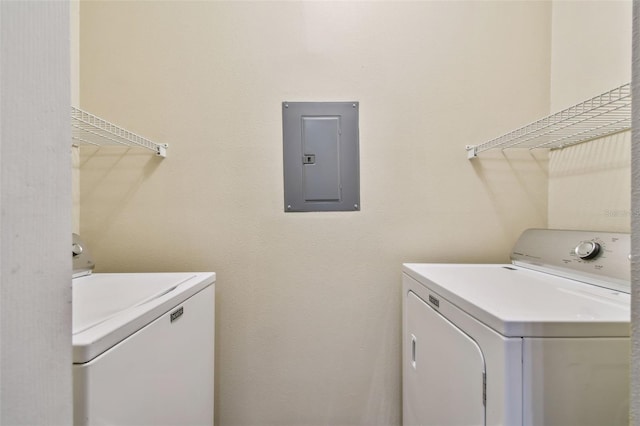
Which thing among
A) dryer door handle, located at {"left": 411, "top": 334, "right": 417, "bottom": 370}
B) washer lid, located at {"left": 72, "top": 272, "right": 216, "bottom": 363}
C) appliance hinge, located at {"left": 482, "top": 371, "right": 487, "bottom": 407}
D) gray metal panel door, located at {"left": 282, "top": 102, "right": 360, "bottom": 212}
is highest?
gray metal panel door, located at {"left": 282, "top": 102, "right": 360, "bottom": 212}

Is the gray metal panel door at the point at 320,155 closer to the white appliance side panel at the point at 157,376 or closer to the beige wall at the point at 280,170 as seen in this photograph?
the beige wall at the point at 280,170

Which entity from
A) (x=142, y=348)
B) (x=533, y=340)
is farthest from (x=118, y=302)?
(x=533, y=340)

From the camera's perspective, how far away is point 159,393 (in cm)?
80

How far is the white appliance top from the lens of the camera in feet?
2.04

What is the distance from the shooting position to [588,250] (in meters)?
0.97

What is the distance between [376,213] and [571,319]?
85 centimetres

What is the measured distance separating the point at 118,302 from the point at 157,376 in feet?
0.80

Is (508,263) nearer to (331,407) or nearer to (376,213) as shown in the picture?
(376,213)

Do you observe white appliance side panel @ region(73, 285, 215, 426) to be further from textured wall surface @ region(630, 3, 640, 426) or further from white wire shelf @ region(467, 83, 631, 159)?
white wire shelf @ region(467, 83, 631, 159)

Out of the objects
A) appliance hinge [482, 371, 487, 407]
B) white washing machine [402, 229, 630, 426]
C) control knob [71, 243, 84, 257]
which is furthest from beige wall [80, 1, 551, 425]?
appliance hinge [482, 371, 487, 407]

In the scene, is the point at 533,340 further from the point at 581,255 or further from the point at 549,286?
the point at 581,255

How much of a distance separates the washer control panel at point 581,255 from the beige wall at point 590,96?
0.20 meters

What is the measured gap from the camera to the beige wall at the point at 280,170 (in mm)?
1362

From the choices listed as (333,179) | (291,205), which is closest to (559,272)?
(333,179)
